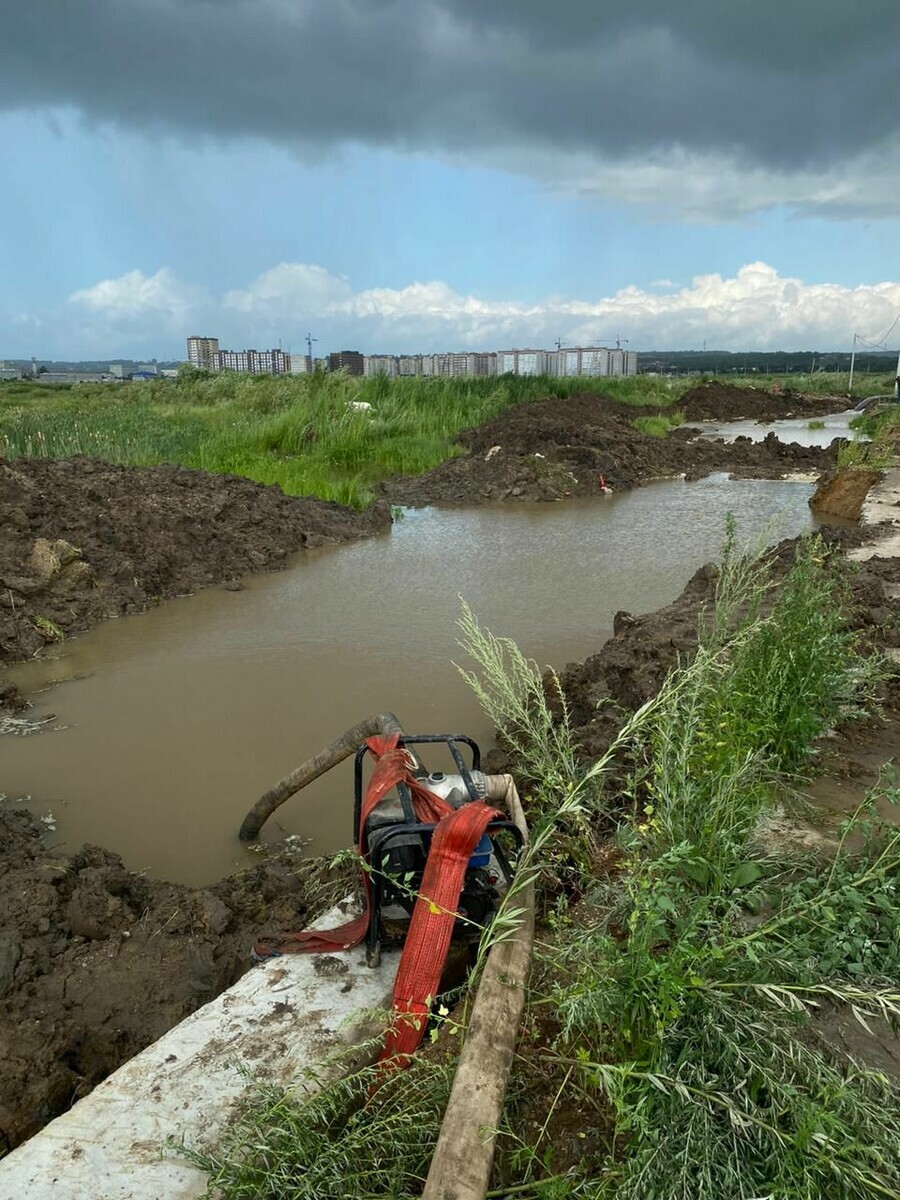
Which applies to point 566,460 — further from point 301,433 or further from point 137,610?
point 137,610

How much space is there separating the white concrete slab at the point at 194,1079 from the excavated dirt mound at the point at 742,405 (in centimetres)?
3013

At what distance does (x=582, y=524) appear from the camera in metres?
11.9

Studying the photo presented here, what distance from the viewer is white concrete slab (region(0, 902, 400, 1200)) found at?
1.96 metres

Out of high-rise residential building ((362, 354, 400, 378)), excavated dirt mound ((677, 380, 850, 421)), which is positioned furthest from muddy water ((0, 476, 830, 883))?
excavated dirt mound ((677, 380, 850, 421))

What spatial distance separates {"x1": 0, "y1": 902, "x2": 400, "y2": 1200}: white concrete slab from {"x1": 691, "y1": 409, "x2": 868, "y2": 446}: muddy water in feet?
67.1

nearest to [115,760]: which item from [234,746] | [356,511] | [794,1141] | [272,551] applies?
[234,746]

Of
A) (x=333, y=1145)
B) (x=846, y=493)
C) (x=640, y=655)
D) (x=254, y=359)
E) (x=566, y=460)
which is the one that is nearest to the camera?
(x=333, y=1145)

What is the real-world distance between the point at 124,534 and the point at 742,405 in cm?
2979

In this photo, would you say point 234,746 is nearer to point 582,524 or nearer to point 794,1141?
point 794,1141

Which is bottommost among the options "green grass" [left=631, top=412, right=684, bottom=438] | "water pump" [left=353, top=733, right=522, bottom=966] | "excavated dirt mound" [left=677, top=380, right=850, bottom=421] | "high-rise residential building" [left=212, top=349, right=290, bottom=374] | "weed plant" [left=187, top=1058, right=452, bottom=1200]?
"weed plant" [left=187, top=1058, right=452, bottom=1200]

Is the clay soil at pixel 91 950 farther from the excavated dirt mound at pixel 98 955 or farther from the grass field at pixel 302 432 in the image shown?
the grass field at pixel 302 432

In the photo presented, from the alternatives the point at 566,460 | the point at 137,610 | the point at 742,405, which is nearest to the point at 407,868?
the point at 137,610

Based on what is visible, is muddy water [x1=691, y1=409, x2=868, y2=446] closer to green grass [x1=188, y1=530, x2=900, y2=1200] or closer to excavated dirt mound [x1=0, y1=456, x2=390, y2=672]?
excavated dirt mound [x1=0, y1=456, x2=390, y2=672]

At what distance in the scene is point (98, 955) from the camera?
2955 millimetres
